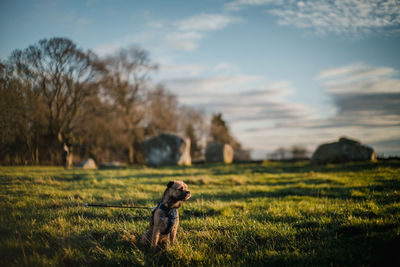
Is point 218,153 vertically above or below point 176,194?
below

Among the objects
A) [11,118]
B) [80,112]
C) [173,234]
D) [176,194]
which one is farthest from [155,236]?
[80,112]

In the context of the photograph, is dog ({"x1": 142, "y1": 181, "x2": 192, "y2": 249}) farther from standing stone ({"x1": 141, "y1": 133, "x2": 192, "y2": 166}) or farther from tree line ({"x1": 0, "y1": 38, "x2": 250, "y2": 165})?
standing stone ({"x1": 141, "y1": 133, "x2": 192, "y2": 166})

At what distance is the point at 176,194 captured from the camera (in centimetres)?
280

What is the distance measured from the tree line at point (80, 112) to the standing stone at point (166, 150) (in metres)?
4.68

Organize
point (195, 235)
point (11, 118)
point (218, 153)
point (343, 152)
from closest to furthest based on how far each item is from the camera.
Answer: point (195, 235)
point (11, 118)
point (343, 152)
point (218, 153)

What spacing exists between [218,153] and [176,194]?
74.2 ft

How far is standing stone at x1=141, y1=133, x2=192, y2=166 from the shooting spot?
2309cm

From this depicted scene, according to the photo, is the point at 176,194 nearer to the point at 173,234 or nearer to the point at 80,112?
the point at 173,234

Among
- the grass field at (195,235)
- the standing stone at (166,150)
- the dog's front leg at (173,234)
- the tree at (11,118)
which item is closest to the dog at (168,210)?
the dog's front leg at (173,234)

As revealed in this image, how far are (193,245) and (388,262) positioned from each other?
8.02 feet

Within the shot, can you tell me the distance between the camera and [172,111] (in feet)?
111

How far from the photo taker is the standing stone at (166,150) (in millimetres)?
23094

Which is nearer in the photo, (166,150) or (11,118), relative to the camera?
(11,118)

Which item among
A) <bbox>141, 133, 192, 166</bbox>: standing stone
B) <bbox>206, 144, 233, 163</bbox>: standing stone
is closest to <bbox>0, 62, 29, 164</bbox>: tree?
<bbox>141, 133, 192, 166</bbox>: standing stone
